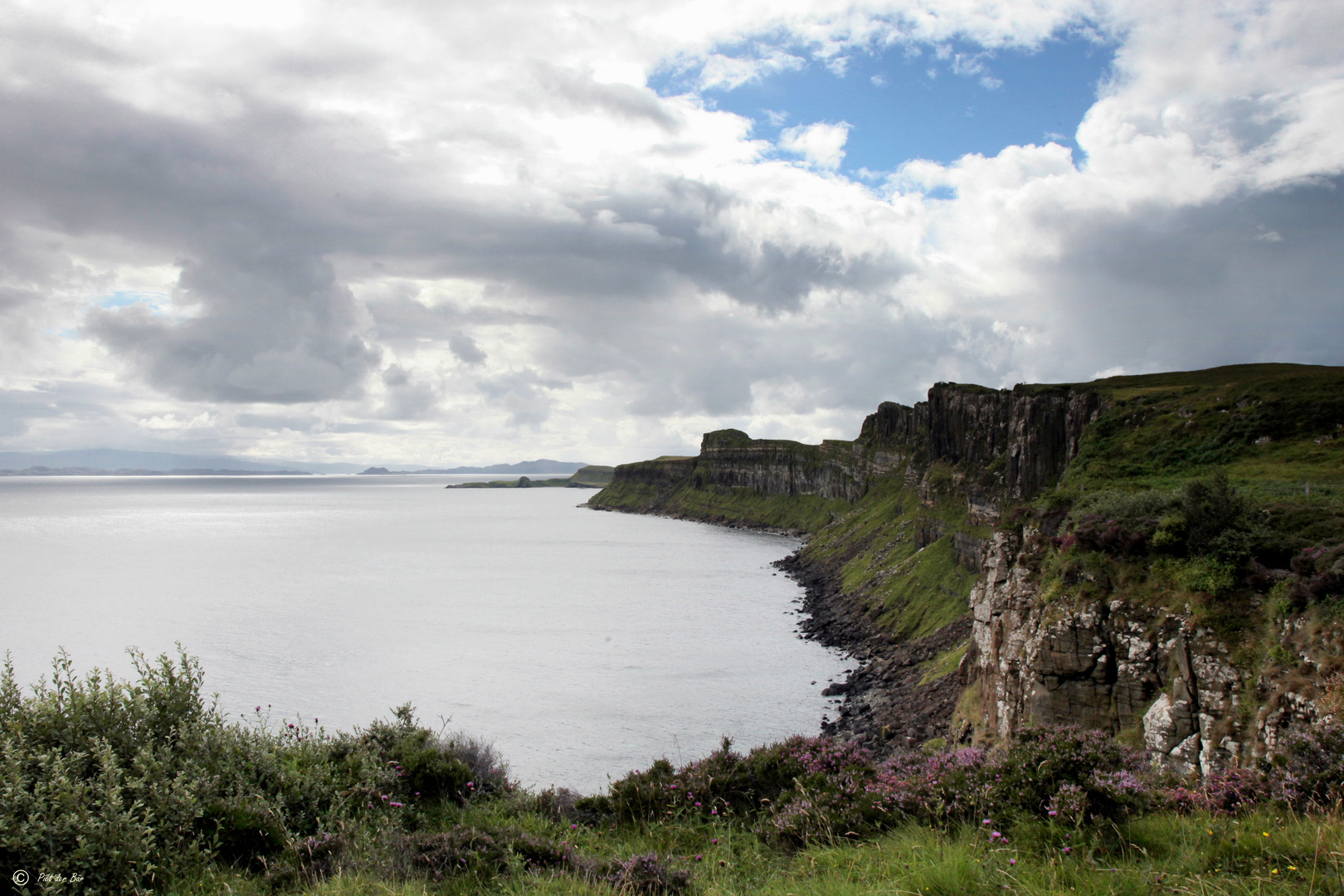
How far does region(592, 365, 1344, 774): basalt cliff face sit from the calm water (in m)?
8.25

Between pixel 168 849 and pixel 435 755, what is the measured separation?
6468 mm

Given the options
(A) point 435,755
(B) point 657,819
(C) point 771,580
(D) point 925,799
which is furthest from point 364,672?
(C) point 771,580

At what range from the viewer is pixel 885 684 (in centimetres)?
5097

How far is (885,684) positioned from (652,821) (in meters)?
41.2

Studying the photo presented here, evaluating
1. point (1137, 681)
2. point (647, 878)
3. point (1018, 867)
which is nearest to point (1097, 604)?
point (1137, 681)

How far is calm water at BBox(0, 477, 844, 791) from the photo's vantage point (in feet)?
143

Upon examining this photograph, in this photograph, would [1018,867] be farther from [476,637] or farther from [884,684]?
[476,637]

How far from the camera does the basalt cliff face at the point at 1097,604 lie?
715 inches

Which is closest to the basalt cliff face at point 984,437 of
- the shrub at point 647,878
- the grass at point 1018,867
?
the grass at point 1018,867

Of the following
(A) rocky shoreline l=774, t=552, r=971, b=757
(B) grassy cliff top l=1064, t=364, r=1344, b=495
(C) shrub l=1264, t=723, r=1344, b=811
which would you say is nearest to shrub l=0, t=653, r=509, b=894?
(C) shrub l=1264, t=723, r=1344, b=811

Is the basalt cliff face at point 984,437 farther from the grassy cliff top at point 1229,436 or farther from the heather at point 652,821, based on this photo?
the heather at point 652,821

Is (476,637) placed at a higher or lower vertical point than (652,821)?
lower

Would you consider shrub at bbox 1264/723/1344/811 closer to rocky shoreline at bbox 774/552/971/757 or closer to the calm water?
the calm water

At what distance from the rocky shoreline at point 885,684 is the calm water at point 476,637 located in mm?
2505
